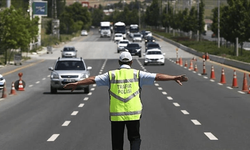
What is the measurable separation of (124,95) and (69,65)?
20.2m

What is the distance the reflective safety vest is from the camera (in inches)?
301

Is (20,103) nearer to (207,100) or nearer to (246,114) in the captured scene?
(207,100)

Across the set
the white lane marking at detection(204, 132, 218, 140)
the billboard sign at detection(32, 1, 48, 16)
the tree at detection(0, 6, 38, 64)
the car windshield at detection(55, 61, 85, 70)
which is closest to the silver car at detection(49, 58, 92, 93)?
the car windshield at detection(55, 61, 85, 70)

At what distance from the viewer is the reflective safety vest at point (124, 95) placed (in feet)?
25.1

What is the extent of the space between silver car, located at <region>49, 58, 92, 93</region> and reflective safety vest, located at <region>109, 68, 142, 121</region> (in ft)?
60.6

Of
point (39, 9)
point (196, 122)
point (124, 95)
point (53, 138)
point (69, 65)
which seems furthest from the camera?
point (39, 9)

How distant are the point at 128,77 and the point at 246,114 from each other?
11090 millimetres

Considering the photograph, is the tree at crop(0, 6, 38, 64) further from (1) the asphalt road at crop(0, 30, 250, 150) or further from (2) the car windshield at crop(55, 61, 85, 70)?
(2) the car windshield at crop(55, 61, 85, 70)

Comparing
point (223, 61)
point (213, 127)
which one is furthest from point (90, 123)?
point (223, 61)

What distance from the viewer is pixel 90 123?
642 inches

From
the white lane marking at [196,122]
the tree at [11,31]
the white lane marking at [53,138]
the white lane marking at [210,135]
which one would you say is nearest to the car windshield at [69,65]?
the white lane marking at [196,122]

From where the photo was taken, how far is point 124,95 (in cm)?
770

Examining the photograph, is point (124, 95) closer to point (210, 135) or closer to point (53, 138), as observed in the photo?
point (53, 138)

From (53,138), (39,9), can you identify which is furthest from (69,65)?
(39,9)
